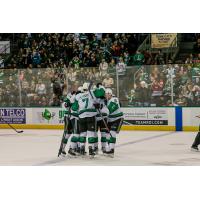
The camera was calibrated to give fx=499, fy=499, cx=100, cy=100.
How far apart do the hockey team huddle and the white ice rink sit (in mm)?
285

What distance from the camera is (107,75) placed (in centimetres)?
1781

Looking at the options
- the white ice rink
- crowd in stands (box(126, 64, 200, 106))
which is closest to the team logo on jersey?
the white ice rink

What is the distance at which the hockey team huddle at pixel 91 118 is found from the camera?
1002cm

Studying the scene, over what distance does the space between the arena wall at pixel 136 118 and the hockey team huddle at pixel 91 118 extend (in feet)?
22.1

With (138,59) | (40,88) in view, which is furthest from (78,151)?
(138,59)

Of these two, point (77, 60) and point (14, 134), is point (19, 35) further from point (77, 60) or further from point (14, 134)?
point (14, 134)

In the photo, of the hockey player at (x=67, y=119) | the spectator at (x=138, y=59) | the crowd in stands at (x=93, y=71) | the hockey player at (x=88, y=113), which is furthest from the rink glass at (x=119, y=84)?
the hockey player at (x=88, y=113)

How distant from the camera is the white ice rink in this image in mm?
9711

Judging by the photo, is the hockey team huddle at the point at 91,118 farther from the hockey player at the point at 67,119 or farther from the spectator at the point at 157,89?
the spectator at the point at 157,89

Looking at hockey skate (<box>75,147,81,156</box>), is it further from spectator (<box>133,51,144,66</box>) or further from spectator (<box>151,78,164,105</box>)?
spectator (<box>133,51,144,66</box>)

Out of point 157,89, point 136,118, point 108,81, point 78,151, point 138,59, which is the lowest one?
point 78,151

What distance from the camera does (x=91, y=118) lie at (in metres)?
10.0

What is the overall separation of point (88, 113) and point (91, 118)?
4.6 inches

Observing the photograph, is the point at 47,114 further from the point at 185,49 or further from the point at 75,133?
the point at 75,133
